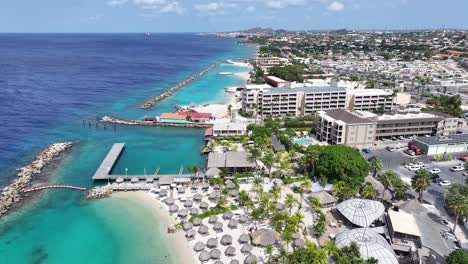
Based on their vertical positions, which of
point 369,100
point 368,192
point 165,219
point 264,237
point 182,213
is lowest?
point 165,219

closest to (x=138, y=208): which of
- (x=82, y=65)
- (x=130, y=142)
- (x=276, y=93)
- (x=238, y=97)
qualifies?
(x=130, y=142)

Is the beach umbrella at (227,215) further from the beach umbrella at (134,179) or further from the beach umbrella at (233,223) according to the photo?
the beach umbrella at (134,179)

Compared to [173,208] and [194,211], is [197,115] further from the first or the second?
[194,211]

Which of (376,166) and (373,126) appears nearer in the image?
(376,166)

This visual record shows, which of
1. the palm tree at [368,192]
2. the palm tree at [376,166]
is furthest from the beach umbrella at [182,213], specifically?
the palm tree at [376,166]

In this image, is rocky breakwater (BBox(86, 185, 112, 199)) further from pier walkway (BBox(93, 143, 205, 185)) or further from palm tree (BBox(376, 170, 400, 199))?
palm tree (BBox(376, 170, 400, 199))

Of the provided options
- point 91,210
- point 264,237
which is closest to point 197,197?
point 264,237
